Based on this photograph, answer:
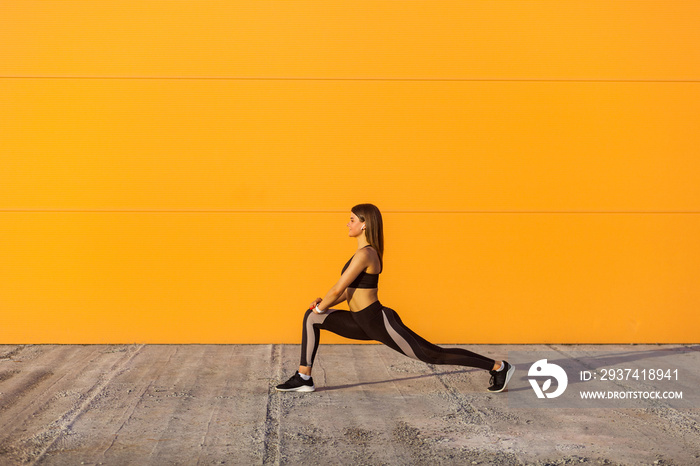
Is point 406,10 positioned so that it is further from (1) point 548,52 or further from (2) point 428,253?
(2) point 428,253

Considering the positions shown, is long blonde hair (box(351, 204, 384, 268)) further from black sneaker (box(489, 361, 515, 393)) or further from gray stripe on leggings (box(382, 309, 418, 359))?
black sneaker (box(489, 361, 515, 393))

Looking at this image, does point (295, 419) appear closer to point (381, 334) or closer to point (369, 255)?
point (381, 334)

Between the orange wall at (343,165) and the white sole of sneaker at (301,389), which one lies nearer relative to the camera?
the white sole of sneaker at (301,389)

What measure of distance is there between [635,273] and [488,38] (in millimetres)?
2852

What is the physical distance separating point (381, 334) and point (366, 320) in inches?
5.8

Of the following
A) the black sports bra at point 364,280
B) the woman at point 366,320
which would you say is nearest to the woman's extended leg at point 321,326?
the woman at point 366,320

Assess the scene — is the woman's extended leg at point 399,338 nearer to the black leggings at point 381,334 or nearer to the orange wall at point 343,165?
the black leggings at point 381,334

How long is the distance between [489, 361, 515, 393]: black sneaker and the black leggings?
0.08 meters

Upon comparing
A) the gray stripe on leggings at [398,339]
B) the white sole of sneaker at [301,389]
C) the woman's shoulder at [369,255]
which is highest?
the woman's shoulder at [369,255]

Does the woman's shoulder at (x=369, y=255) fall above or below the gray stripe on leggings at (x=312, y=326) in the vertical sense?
above

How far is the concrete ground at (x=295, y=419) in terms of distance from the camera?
3.94 metres

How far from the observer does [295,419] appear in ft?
15.0

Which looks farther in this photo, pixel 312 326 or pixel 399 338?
pixel 312 326

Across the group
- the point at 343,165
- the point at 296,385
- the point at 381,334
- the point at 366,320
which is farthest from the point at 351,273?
the point at 343,165
